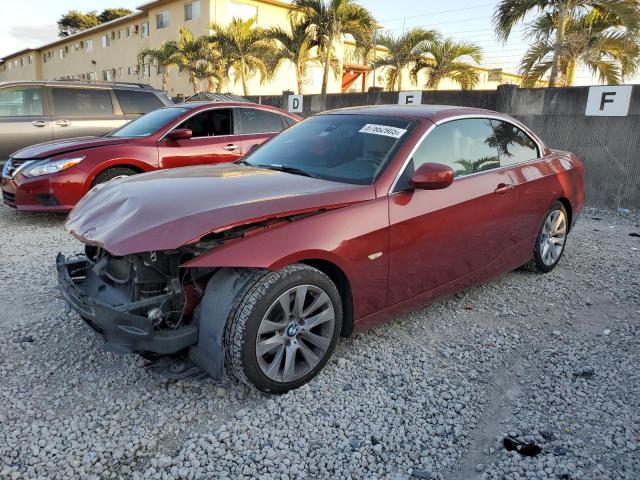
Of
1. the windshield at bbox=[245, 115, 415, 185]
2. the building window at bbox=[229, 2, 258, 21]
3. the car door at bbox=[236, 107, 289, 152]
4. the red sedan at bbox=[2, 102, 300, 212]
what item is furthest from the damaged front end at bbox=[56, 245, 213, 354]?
the building window at bbox=[229, 2, 258, 21]

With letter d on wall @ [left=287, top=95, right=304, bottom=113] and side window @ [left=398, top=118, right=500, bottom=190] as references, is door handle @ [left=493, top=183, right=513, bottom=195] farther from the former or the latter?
letter d on wall @ [left=287, top=95, right=304, bottom=113]

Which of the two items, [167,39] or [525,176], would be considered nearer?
[525,176]

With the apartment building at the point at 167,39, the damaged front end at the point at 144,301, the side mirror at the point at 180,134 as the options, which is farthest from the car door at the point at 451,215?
the apartment building at the point at 167,39

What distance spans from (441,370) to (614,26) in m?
12.2

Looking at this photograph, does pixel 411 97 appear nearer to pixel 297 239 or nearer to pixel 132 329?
pixel 297 239

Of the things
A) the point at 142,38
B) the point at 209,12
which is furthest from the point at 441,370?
the point at 142,38

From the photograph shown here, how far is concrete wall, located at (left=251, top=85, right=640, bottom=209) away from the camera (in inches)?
316

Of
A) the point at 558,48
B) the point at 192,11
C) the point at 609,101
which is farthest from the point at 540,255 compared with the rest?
the point at 192,11

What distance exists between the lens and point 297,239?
2719 millimetres

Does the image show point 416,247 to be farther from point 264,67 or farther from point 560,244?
point 264,67

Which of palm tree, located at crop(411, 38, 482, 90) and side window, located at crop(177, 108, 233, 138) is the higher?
palm tree, located at crop(411, 38, 482, 90)

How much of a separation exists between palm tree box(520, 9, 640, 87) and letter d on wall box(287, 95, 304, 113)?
6.19 m

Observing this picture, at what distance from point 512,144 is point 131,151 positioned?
4548mm

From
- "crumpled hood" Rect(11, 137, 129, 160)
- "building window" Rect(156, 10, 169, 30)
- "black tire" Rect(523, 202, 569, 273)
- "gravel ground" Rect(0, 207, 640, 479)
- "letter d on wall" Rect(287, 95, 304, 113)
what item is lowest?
"gravel ground" Rect(0, 207, 640, 479)
